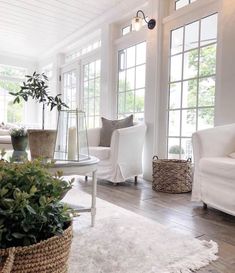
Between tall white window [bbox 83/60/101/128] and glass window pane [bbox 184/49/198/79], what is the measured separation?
194cm

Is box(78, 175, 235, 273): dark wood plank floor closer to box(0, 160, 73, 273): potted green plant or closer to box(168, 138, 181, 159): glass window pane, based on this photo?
box(168, 138, 181, 159): glass window pane

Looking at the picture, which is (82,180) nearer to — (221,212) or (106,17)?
(221,212)

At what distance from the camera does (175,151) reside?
3.31 meters

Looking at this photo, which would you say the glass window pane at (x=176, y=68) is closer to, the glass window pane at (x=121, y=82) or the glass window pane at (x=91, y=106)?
the glass window pane at (x=121, y=82)

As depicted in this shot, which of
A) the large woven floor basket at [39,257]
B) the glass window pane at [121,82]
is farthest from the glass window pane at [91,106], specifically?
the large woven floor basket at [39,257]

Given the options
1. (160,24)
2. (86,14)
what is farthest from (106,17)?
(160,24)

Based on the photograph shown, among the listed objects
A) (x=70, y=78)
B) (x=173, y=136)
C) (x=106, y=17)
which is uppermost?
(x=106, y=17)

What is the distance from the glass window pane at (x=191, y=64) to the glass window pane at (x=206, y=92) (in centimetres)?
17

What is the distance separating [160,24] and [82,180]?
2.21m

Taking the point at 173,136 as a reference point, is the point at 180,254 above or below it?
below

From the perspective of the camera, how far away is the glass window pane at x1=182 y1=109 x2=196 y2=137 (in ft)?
10.1

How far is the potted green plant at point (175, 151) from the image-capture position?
10.7ft

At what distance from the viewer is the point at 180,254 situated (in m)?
1.41

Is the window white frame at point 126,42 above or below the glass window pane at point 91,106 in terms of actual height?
above
